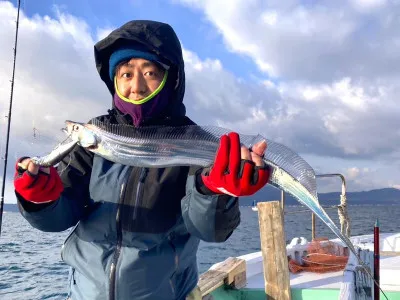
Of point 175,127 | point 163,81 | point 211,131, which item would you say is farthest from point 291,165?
→ point 163,81

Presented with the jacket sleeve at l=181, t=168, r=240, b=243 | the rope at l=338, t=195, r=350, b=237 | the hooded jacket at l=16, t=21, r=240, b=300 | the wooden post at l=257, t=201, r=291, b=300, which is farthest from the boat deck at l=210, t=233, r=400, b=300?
the jacket sleeve at l=181, t=168, r=240, b=243

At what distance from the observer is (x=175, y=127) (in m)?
2.96

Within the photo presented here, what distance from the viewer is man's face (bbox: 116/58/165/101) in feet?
10.2

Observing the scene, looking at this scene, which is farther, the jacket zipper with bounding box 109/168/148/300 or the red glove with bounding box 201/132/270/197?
the jacket zipper with bounding box 109/168/148/300

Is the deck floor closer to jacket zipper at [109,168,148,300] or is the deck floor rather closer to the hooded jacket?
the hooded jacket

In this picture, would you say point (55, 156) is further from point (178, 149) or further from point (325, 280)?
point (325, 280)

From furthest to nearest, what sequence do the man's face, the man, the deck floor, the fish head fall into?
the deck floor → the man's face → the fish head → the man

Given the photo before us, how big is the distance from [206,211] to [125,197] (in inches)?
25.4

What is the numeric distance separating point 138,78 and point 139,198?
99cm

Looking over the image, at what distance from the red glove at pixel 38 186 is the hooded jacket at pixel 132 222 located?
0.11 m

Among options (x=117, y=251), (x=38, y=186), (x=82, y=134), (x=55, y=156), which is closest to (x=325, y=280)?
(x=117, y=251)

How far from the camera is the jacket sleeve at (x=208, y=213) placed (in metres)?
2.65

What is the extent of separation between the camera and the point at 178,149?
2891 millimetres

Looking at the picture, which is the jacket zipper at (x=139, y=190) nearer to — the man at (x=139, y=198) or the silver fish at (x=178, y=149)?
the man at (x=139, y=198)
